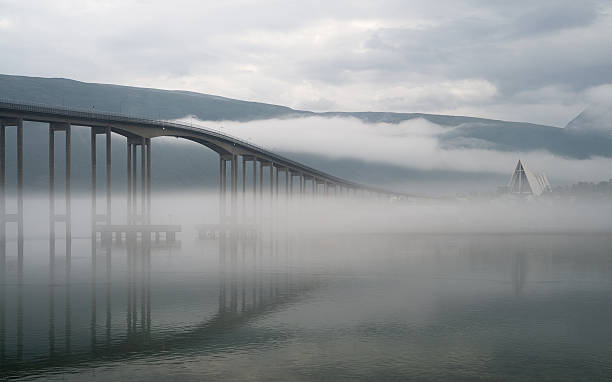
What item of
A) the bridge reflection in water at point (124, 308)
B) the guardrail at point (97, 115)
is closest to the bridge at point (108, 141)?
the guardrail at point (97, 115)

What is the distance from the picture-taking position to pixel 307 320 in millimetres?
31547

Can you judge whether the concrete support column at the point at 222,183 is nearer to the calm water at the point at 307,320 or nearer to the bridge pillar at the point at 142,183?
the bridge pillar at the point at 142,183

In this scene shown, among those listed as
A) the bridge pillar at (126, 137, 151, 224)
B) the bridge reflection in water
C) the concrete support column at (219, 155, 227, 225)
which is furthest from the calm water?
the concrete support column at (219, 155, 227, 225)

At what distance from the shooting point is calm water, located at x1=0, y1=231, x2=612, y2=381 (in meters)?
23.5

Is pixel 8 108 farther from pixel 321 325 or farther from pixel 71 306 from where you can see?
pixel 321 325

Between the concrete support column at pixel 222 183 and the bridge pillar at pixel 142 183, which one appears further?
the concrete support column at pixel 222 183

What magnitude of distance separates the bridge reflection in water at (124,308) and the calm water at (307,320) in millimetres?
108

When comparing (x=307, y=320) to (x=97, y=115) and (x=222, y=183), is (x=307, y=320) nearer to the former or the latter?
(x=97, y=115)

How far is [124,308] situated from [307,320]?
10069 mm

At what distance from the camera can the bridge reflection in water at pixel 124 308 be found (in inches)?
1018

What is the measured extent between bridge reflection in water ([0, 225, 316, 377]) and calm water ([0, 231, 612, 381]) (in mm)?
108

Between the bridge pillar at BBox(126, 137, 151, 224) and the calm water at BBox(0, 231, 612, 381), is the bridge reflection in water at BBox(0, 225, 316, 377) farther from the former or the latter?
the bridge pillar at BBox(126, 137, 151, 224)

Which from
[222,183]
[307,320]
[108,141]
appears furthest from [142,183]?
[307,320]

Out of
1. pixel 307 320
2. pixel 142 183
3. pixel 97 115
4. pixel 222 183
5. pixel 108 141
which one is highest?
pixel 97 115
